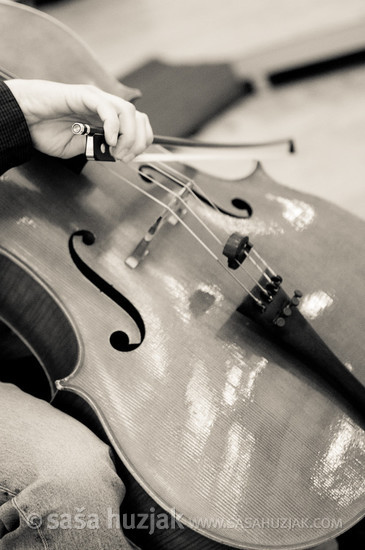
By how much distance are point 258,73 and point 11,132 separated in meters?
1.40

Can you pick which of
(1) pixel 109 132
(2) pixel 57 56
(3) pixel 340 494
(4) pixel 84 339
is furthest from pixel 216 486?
(2) pixel 57 56

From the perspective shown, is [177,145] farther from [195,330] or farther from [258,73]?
[258,73]

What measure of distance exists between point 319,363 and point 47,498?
1.38ft

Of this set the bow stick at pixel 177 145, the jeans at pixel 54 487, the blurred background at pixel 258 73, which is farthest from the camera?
the blurred background at pixel 258 73

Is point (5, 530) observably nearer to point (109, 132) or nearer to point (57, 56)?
point (109, 132)

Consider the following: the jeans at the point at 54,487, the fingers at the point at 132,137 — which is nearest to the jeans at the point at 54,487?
the jeans at the point at 54,487

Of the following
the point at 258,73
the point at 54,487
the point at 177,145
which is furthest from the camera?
the point at 258,73

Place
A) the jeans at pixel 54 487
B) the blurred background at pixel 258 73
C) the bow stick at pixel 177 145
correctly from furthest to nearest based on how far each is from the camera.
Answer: the blurred background at pixel 258 73
the bow stick at pixel 177 145
the jeans at pixel 54 487

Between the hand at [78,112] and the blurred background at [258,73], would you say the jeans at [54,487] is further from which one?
the blurred background at [258,73]

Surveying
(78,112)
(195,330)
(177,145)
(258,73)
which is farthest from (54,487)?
(258,73)

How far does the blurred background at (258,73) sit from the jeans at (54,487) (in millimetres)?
1069

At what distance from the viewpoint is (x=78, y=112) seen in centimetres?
80

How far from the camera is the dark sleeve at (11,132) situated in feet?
2.49

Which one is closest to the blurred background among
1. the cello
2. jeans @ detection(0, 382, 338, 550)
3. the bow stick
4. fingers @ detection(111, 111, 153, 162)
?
the bow stick
